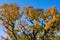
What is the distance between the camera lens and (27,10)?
42.5 m

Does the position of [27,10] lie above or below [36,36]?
above

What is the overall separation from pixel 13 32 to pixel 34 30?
3.51 metres

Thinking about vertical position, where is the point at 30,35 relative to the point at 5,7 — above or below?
below

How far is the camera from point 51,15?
41.3 m

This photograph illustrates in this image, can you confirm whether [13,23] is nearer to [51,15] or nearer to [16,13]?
[16,13]

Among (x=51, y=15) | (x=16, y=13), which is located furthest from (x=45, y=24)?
(x=16, y=13)

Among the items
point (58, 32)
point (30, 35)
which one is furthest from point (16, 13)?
point (58, 32)

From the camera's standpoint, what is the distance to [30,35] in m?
43.1

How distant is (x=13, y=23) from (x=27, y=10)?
310cm

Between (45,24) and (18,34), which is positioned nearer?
(45,24)

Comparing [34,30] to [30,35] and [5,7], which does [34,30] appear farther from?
[5,7]

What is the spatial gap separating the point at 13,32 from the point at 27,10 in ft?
14.1

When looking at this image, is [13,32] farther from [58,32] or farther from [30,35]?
[58,32]

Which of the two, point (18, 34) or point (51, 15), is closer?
point (51, 15)
